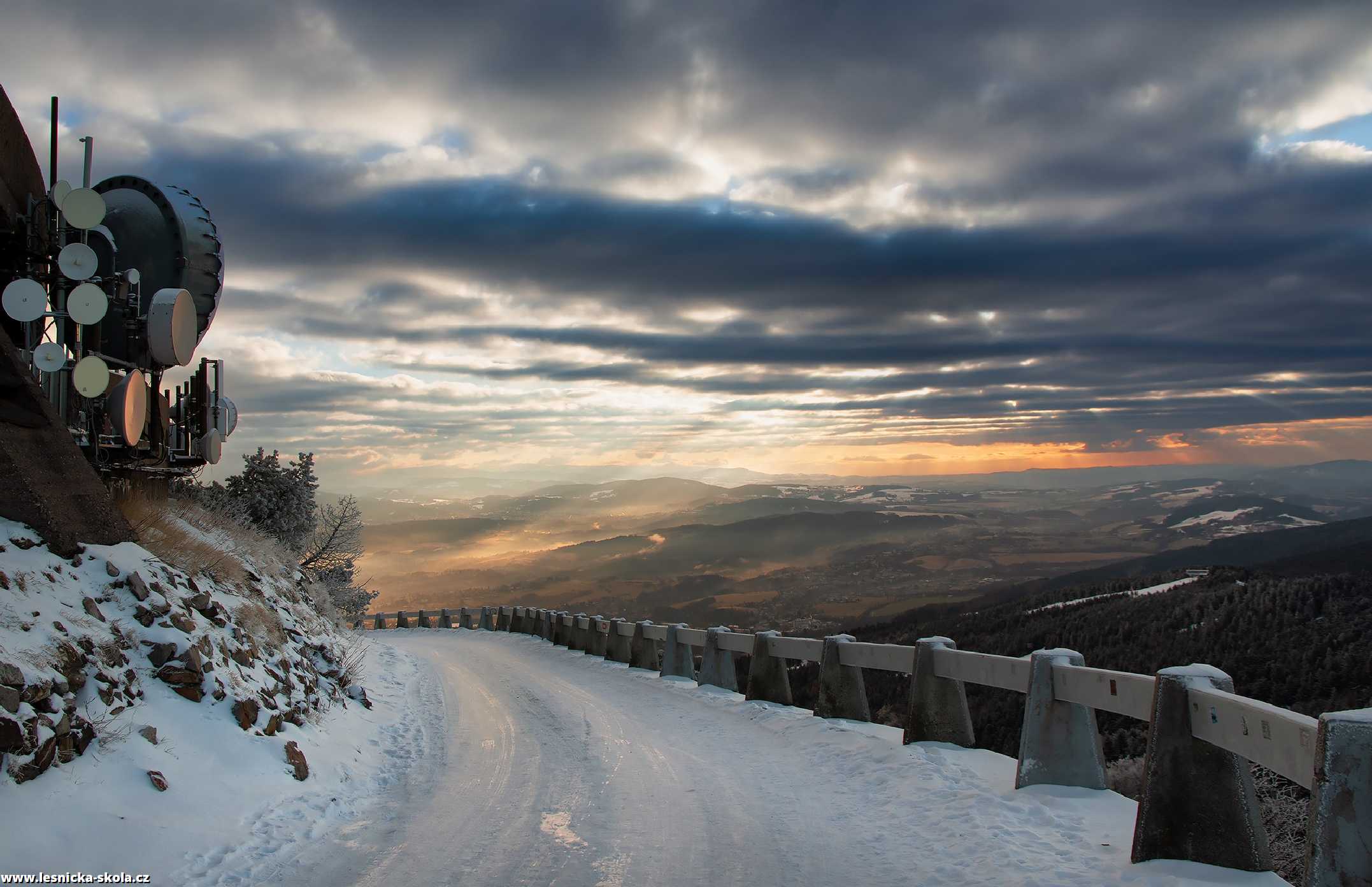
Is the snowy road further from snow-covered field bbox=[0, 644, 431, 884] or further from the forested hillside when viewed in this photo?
the forested hillside

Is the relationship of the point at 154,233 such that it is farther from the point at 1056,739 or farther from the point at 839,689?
the point at 1056,739

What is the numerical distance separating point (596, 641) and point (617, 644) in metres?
1.95

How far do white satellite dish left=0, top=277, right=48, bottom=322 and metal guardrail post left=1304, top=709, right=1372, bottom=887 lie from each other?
1519cm

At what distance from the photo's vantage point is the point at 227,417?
19.2 m

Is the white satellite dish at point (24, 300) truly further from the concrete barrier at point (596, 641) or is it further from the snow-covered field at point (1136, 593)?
the snow-covered field at point (1136, 593)

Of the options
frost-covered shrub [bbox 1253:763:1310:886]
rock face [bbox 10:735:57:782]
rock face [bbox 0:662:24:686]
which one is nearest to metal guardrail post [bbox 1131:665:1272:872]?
frost-covered shrub [bbox 1253:763:1310:886]

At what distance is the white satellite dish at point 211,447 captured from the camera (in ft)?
59.6

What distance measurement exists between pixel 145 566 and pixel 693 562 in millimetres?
161669

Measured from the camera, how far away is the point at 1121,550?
482 feet

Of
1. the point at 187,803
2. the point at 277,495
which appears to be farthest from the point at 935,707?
the point at 277,495

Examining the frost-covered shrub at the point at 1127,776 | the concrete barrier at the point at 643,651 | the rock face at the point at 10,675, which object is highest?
the rock face at the point at 10,675

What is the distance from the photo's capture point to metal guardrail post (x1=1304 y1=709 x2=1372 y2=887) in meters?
3.97

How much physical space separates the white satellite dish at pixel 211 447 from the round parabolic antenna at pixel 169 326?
10.7 ft

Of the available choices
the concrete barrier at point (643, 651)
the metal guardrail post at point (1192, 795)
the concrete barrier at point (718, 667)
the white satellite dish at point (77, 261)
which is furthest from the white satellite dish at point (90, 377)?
the metal guardrail post at point (1192, 795)
